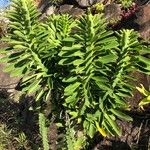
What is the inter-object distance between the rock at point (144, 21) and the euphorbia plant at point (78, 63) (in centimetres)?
304

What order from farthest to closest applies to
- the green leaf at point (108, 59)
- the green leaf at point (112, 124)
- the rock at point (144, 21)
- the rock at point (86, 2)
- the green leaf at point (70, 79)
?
the rock at point (86, 2) < the rock at point (144, 21) < the green leaf at point (112, 124) < the green leaf at point (70, 79) < the green leaf at point (108, 59)

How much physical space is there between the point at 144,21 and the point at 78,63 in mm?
4471

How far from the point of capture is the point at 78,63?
7219 mm

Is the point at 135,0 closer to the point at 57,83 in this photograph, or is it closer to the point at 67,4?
the point at 67,4

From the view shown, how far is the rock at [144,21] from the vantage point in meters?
10.7

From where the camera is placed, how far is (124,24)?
1223cm

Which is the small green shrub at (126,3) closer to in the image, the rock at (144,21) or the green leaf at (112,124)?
the rock at (144,21)

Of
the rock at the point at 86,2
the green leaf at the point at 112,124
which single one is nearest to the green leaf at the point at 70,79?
the green leaf at the point at 112,124

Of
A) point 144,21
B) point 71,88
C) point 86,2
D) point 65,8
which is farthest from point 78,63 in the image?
point 65,8

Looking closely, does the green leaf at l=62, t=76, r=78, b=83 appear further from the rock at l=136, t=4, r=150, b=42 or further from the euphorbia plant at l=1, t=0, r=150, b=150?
the rock at l=136, t=4, r=150, b=42

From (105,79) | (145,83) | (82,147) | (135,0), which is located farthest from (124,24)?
(105,79)

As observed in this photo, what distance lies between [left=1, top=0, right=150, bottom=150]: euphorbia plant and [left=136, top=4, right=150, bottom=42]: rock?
304 cm

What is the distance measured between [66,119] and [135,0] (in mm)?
7033

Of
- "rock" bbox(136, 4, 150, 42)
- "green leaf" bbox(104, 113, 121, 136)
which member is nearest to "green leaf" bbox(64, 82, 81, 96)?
"green leaf" bbox(104, 113, 121, 136)
